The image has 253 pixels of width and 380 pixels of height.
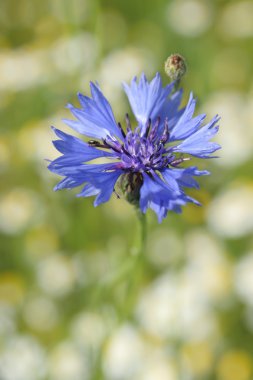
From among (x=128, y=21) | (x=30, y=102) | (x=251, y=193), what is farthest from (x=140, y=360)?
(x=128, y=21)

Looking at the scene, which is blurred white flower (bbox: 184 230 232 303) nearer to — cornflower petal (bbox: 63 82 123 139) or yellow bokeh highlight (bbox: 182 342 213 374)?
yellow bokeh highlight (bbox: 182 342 213 374)

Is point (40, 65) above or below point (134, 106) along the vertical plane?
above

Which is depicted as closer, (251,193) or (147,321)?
(147,321)

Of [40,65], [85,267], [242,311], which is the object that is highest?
[40,65]

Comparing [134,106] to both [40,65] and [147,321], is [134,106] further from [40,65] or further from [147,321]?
[40,65]

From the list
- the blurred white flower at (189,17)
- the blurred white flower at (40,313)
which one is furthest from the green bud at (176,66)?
the blurred white flower at (189,17)

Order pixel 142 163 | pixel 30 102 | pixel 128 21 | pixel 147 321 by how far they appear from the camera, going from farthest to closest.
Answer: pixel 128 21 < pixel 30 102 < pixel 147 321 < pixel 142 163

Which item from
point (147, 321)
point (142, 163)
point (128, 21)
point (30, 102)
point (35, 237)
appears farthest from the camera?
point (128, 21)

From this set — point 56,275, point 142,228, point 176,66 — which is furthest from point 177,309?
point 176,66
